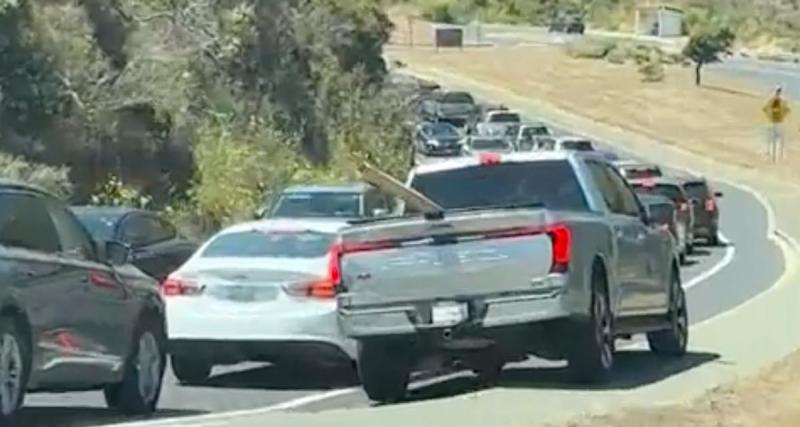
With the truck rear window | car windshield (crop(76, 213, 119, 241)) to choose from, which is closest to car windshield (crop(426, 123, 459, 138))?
car windshield (crop(76, 213, 119, 241))

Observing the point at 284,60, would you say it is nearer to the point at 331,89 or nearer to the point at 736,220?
the point at 331,89

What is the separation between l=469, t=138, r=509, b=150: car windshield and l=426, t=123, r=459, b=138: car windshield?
4.50 m

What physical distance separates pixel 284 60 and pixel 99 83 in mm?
15646

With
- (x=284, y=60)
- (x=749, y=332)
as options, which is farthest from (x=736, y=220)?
(x=749, y=332)

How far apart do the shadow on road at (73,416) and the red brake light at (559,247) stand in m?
2.93

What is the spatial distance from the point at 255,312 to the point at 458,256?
282 centimetres

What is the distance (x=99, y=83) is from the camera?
40.9 meters

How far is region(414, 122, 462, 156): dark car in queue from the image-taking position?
76.9m

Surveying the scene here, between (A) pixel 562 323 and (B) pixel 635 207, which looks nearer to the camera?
(A) pixel 562 323

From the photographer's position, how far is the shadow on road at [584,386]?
730 inches

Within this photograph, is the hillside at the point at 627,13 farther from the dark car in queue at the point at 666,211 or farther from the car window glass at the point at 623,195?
the car window glass at the point at 623,195

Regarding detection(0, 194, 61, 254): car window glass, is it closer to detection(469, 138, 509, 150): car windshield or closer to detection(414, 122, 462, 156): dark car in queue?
detection(469, 138, 509, 150): car windshield

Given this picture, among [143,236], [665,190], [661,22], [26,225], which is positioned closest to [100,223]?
[143,236]

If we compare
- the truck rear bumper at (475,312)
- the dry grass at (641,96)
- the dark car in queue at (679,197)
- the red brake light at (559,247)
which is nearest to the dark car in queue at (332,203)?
the truck rear bumper at (475,312)
